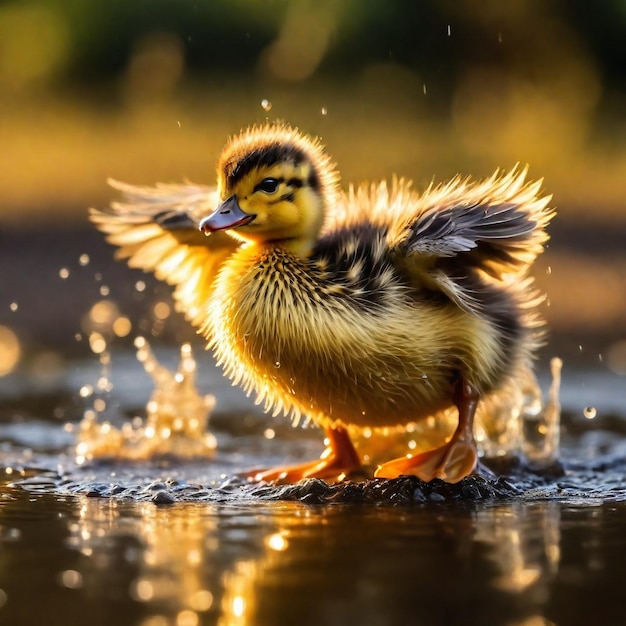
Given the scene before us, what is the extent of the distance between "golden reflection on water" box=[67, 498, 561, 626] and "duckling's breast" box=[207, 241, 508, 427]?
562 mm

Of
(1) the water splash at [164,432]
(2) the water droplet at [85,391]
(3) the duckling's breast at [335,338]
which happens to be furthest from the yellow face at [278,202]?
(2) the water droplet at [85,391]

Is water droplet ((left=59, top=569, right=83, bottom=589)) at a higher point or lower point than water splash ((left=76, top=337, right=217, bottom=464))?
lower

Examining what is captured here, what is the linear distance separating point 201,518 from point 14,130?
12.4 metres

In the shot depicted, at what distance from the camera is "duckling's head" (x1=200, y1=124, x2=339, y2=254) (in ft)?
16.9

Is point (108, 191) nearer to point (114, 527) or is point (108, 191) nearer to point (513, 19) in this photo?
point (513, 19)

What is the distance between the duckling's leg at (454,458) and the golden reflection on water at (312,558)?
1.30ft

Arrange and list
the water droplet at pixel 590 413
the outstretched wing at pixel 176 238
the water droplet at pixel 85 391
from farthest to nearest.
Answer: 1. the water droplet at pixel 85 391
2. the water droplet at pixel 590 413
3. the outstretched wing at pixel 176 238

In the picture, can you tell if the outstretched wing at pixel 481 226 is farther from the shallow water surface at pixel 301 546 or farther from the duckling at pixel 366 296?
the shallow water surface at pixel 301 546

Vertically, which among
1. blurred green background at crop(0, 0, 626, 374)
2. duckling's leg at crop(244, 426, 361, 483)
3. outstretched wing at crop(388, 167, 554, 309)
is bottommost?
duckling's leg at crop(244, 426, 361, 483)

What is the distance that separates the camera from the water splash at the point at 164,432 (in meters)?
6.38

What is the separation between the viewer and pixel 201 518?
14.8 ft

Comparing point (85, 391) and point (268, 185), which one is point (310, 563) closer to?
point (268, 185)

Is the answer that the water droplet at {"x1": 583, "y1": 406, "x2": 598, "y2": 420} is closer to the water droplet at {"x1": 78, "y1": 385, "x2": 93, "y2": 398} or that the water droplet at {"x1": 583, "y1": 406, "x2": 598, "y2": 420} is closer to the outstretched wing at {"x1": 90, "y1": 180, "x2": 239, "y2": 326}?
the outstretched wing at {"x1": 90, "y1": 180, "x2": 239, "y2": 326}

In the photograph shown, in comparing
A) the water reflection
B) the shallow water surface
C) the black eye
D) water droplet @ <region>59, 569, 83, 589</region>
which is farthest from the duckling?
water droplet @ <region>59, 569, 83, 589</region>
